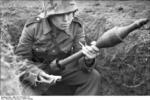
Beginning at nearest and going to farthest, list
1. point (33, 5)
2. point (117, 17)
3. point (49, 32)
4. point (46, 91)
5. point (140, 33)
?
1. point (49, 32)
2. point (46, 91)
3. point (140, 33)
4. point (117, 17)
5. point (33, 5)

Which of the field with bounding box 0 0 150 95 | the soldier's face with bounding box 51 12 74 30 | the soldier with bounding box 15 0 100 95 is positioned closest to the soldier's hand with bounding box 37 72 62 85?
the soldier with bounding box 15 0 100 95

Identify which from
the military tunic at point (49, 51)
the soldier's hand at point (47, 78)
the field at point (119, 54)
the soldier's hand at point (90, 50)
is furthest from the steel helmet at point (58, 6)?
the field at point (119, 54)

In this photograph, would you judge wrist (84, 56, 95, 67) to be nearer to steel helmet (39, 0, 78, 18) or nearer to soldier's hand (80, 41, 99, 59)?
soldier's hand (80, 41, 99, 59)

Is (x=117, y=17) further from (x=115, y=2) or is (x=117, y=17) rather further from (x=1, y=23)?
(x=1, y=23)

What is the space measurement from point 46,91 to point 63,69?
32cm

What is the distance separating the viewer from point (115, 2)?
5965mm

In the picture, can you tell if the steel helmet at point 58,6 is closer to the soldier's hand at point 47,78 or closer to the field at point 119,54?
the soldier's hand at point 47,78

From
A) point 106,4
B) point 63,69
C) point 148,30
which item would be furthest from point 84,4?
point 63,69

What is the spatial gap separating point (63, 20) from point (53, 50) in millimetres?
377

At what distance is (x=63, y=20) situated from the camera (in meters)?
3.87

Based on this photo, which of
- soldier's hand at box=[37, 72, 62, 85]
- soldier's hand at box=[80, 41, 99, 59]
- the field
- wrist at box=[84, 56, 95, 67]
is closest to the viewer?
soldier's hand at box=[80, 41, 99, 59]

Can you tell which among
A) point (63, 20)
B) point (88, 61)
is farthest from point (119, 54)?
point (63, 20)

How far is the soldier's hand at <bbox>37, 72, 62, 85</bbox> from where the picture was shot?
3805 millimetres

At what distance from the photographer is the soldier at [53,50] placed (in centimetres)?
386
